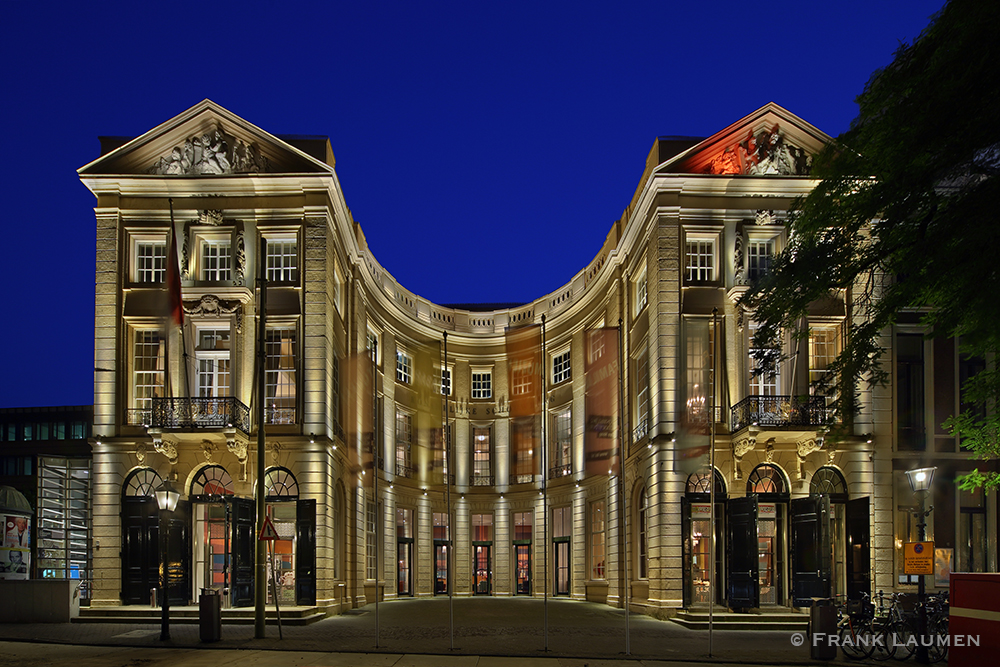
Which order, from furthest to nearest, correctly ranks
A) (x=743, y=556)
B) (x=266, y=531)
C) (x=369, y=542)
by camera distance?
(x=369, y=542) < (x=743, y=556) < (x=266, y=531)

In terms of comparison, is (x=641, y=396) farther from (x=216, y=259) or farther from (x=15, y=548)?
(x=15, y=548)

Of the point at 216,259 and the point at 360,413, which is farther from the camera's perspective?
the point at 360,413

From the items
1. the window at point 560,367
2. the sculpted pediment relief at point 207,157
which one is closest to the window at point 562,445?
the window at point 560,367

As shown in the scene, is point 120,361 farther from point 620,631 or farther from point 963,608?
point 963,608

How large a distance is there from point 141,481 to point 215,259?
6.84m

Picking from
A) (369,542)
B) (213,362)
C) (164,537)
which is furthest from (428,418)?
(164,537)

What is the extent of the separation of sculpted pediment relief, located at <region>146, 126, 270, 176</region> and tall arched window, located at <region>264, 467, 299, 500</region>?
8.86 m

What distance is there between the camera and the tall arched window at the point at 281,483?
90.4 ft

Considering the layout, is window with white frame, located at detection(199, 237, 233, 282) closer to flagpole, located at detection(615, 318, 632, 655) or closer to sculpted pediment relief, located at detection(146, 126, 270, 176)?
sculpted pediment relief, located at detection(146, 126, 270, 176)

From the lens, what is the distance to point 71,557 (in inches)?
1131

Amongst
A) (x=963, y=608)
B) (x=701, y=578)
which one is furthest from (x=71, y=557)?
(x=963, y=608)

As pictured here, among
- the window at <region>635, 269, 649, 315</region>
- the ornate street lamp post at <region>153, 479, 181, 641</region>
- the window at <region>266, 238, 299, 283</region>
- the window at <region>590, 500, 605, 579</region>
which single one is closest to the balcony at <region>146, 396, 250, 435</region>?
the ornate street lamp post at <region>153, 479, 181, 641</region>

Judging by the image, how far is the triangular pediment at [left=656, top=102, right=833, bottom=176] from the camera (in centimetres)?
2781

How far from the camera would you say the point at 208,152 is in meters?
28.5
